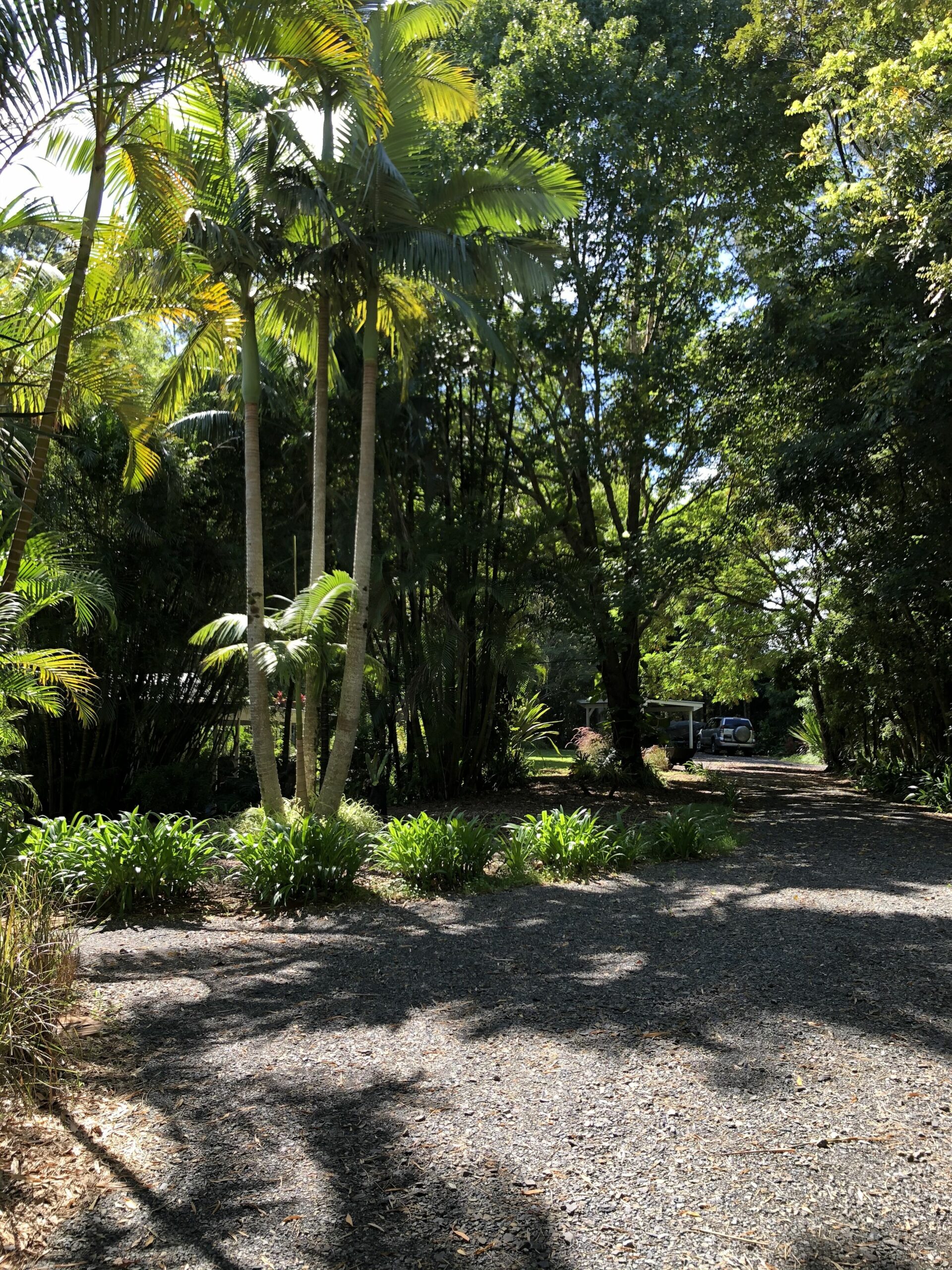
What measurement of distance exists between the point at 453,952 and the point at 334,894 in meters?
1.67

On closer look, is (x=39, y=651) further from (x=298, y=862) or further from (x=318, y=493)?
(x=318, y=493)

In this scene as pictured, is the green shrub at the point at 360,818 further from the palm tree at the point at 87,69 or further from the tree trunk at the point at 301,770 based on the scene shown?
the palm tree at the point at 87,69

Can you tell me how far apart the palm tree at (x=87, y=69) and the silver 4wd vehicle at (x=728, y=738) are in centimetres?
3149

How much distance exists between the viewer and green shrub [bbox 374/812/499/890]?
272 inches

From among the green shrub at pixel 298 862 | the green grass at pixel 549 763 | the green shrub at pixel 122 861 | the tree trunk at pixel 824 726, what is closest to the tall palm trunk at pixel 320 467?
the green shrub at pixel 298 862

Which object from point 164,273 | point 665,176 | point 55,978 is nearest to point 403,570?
point 164,273

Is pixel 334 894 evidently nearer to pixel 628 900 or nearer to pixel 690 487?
pixel 628 900

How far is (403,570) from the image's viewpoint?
40.8 ft

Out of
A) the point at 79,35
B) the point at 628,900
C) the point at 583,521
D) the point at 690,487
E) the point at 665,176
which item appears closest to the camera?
the point at 79,35

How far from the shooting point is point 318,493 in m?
8.45

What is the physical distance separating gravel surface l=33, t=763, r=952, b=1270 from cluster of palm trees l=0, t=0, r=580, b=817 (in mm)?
3113

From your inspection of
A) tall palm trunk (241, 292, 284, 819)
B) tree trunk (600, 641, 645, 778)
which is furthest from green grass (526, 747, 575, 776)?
tall palm trunk (241, 292, 284, 819)

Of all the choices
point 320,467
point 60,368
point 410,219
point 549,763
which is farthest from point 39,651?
point 549,763

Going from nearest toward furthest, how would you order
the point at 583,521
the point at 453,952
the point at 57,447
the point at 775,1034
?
the point at 775,1034
the point at 453,952
the point at 57,447
the point at 583,521
